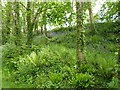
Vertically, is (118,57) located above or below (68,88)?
above

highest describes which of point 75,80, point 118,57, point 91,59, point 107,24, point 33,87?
point 107,24

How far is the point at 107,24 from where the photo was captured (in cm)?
883

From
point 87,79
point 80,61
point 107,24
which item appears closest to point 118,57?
point 87,79

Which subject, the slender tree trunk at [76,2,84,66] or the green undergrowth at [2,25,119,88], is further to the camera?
the slender tree trunk at [76,2,84,66]

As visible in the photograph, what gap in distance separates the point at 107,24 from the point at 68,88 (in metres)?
6.71

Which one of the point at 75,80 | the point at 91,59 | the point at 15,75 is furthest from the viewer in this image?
the point at 91,59

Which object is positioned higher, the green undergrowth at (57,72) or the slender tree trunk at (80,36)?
the slender tree trunk at (80,36)

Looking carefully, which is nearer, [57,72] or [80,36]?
[57,72]

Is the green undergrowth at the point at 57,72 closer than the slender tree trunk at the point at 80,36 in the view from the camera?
Yes

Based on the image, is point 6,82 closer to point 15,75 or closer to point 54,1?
point 15,75

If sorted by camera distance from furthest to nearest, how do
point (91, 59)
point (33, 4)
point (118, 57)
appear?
point (33, 4) → point (91, 59) → point (118, 57)

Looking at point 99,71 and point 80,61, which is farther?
point 80,61

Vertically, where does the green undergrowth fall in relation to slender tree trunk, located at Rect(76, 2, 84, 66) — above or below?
below

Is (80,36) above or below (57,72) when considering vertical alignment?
above
